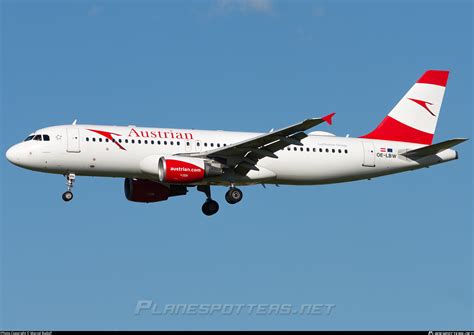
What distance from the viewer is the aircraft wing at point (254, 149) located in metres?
50.1

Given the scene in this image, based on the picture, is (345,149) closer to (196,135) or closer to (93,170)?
(196,135)

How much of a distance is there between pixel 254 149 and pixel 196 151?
3016 millimetres

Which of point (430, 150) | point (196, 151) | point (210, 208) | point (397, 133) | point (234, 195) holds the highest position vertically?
point (397, 133)

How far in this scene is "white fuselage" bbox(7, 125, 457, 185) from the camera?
51062mm

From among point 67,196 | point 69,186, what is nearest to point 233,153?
point 69,186

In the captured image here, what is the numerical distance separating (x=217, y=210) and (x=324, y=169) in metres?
5.91

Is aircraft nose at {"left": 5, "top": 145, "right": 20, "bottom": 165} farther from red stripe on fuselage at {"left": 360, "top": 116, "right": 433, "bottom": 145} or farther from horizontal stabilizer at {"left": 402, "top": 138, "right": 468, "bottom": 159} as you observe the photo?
horizontal stabilizer at {"left": 402, "top": 138, "right": 468, "bottom": 159}

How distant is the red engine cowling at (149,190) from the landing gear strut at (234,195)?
374 centimetres

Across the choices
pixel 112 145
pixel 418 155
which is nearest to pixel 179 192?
pixel 112 145

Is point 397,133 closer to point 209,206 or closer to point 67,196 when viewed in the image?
point 209,206

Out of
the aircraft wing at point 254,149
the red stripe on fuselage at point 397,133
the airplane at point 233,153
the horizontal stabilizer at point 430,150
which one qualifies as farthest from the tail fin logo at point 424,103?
the aircraft wing at point 254,149

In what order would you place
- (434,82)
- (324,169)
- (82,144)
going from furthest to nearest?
1. (434,82)
2. (324,169)
3. (82,144)

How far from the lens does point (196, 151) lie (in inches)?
2088

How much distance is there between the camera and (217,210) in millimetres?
55906
